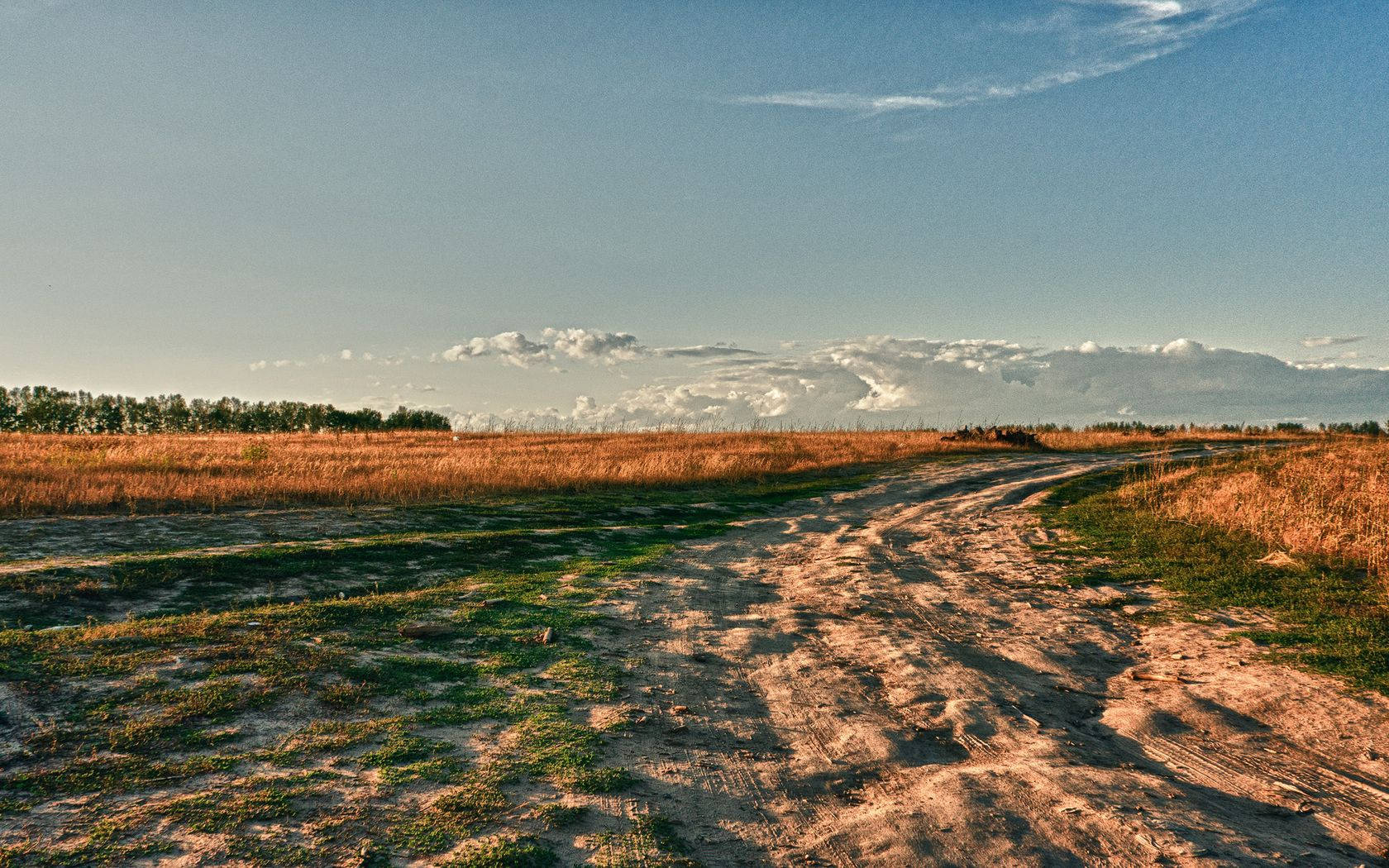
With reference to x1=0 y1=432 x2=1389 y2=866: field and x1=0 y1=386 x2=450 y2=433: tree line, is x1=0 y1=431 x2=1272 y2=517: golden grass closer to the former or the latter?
x1=0 y1=432 x2=1389 y2=866: field

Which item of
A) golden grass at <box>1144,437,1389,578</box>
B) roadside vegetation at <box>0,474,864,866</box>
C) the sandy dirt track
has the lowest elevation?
the sandy dirt track

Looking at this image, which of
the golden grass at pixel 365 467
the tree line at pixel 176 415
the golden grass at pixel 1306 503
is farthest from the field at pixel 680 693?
the tree line at pixel 176 415

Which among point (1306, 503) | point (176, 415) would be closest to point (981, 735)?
point (1306, 503)

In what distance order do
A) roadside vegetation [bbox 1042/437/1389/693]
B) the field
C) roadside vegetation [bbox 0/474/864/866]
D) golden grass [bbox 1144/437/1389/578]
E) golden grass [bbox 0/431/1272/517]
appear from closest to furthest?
roadside vegetation [bbox 0/474/864/866] < the field < roadside vegetation [bbox 1042/437/1389/693] < golden grass [bbox 1144/437/1389/578] < golden grass [bbox 0/431/1272/517]

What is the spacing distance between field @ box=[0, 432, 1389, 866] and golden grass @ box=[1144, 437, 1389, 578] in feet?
0.50

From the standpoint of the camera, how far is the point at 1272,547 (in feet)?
39.2

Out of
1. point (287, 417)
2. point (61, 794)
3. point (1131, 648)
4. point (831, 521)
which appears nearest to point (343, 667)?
point (61, 794)

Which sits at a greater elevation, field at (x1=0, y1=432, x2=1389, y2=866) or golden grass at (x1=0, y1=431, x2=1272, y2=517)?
golden grass at (x1=0, y1=431, x2=1272, y2=517)

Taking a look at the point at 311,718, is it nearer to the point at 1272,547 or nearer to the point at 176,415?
the point at 1272,547

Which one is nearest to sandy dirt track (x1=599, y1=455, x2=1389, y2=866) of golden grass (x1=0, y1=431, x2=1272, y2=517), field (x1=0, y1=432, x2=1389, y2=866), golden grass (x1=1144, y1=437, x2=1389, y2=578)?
field (x1=0, y1=432, x2=1389, y2=866)

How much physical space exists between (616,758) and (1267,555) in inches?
442

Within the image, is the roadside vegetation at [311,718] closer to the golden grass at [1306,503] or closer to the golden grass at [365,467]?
the golden grass at [365,467]

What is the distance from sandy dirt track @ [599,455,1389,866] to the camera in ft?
13.7

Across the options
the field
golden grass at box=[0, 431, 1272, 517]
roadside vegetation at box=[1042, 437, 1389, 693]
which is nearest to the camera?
the field
